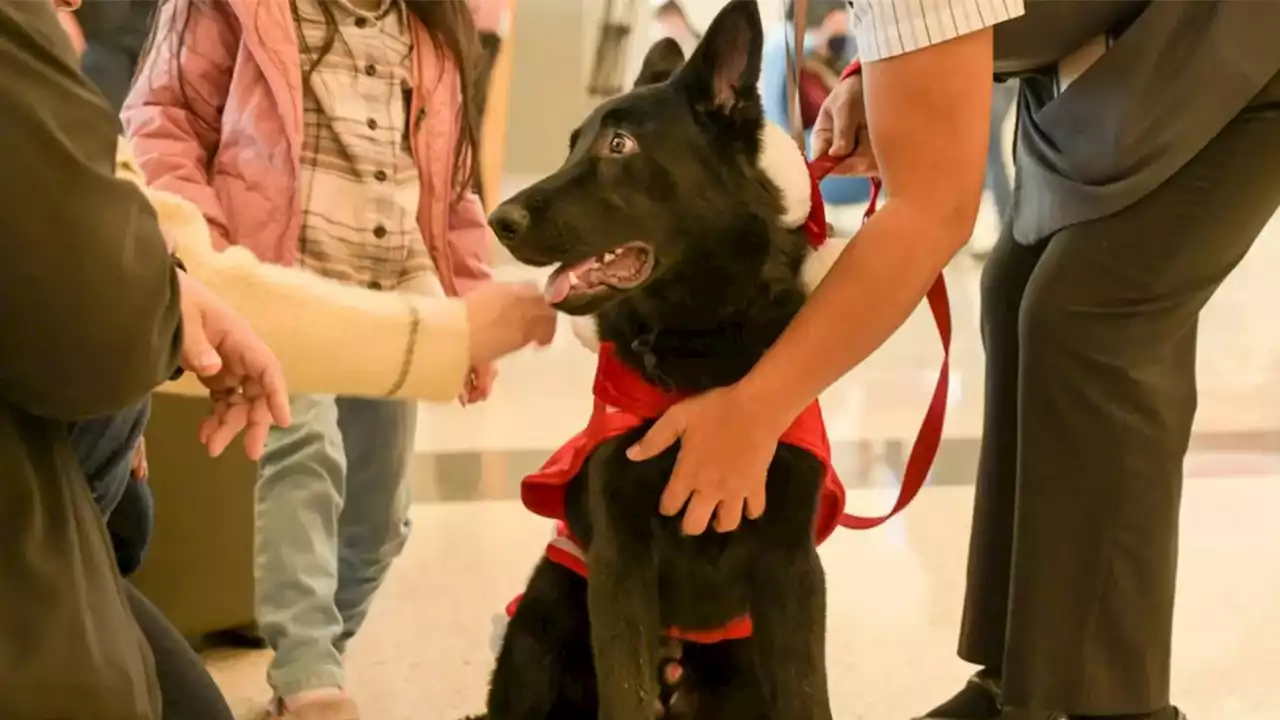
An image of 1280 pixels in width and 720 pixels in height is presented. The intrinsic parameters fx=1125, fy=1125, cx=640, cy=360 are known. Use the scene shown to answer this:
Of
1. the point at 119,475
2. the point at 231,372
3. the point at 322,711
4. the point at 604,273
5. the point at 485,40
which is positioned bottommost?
the point at 322,711

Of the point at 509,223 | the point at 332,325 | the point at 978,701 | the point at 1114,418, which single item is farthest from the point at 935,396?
the point at 332,325

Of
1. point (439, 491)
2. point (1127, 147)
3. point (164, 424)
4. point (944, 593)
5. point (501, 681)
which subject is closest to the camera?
point (1127, 147)

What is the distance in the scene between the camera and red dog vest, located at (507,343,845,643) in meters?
1.04

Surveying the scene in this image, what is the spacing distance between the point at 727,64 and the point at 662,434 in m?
0.33

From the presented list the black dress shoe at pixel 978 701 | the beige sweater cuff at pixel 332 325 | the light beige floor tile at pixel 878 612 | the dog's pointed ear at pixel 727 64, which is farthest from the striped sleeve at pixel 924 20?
the light beige floor tile at pixel 878 612

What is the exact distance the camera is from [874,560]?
79.6 inches

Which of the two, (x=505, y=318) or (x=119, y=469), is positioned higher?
(x=505, y=318)

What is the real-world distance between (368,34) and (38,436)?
0.79 metres

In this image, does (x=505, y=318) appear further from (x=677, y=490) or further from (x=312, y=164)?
(x=312, y=164)

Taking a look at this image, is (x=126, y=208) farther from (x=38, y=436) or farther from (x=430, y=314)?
(x=430, y=314)

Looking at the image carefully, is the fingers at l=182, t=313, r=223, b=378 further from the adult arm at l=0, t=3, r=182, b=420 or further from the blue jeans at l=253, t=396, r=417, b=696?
the blue jeans at l=253, t=396, r=417, b=696

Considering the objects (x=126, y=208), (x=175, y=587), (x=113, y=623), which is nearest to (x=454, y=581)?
(x=175, y=587)

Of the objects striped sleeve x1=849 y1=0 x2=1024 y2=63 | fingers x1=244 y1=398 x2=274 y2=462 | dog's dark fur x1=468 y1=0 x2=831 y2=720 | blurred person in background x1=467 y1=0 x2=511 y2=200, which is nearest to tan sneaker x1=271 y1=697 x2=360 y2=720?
dog's dark fur x1=468 y1=0 x2=831 y2=720

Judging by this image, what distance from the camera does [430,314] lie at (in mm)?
1053
